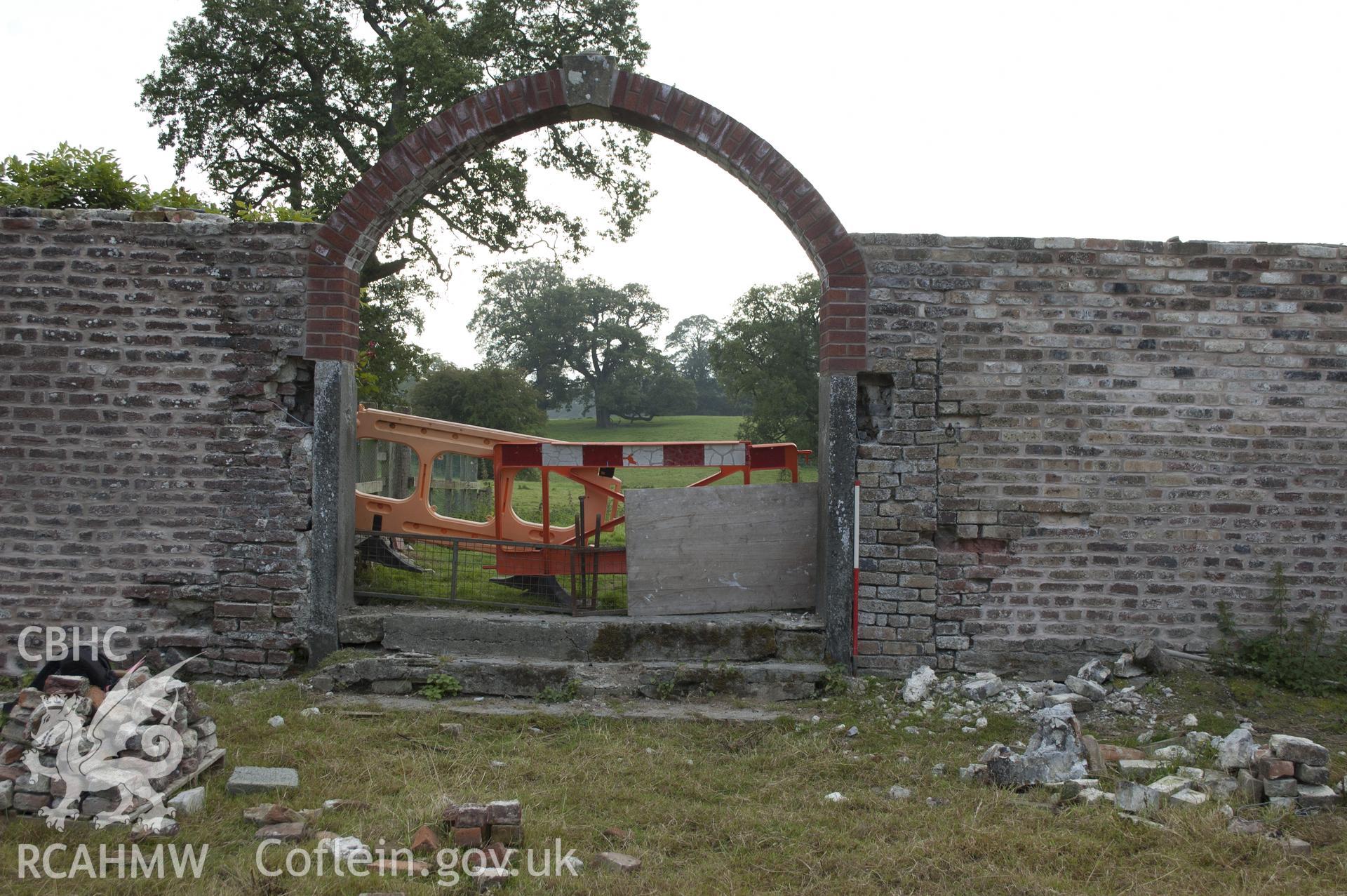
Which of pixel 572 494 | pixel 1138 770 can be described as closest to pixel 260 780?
pixel 1138 770

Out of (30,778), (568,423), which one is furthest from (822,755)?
(568,423)

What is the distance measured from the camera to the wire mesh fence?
6891mm

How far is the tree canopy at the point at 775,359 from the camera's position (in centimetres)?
2569

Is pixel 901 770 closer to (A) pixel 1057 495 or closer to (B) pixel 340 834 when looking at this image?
(A) pixel 1057 495

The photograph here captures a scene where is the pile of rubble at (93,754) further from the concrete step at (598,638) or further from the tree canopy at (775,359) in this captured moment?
the tree canopy at (775,359)

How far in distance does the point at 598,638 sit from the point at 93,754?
3.04m

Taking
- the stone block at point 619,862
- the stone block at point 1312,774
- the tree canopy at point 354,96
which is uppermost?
the tree canopy at point 354,96

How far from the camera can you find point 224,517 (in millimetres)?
6344

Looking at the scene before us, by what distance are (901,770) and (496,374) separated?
24.7 meters

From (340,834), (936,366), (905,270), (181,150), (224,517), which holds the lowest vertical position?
(340,834)

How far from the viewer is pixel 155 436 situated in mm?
6297

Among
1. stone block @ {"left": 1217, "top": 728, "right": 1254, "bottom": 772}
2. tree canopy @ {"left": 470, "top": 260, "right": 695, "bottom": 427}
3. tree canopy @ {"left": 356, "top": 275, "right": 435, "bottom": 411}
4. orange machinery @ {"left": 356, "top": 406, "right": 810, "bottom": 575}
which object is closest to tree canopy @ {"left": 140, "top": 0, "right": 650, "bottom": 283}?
tree canopy @ {"left": 356, "top": 275, "right": 435, "bottom": 411}

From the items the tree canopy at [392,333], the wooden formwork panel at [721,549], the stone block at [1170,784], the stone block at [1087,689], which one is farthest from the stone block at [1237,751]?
the tree canopy at [392,333]

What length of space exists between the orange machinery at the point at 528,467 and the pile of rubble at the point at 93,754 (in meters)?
2.41
